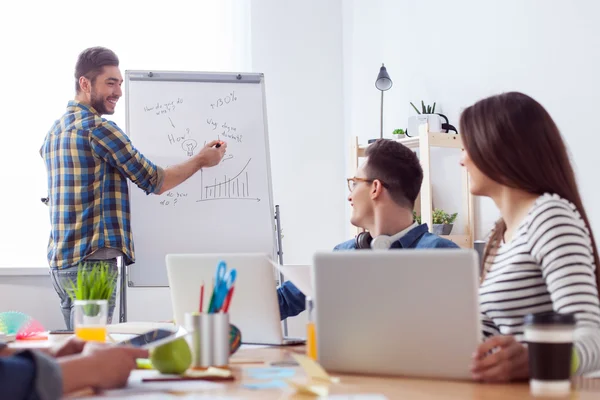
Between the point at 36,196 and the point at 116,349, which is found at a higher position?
the point at 36,196

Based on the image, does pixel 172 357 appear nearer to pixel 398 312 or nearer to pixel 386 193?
pixel 398 312

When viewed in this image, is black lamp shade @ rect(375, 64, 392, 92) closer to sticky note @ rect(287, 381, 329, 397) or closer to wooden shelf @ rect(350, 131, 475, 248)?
wooden shelf @ rect(350, 131, 475, 248)

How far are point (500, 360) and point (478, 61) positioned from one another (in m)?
2.33

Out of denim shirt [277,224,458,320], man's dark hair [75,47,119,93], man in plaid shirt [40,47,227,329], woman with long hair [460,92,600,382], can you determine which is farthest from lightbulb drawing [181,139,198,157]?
woman with long hair [460,92,600,382]

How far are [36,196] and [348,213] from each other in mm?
1652

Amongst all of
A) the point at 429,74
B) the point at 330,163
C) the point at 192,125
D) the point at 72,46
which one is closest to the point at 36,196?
the point at 72,46

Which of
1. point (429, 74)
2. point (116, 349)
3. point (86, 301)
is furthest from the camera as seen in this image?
point (429, 74)

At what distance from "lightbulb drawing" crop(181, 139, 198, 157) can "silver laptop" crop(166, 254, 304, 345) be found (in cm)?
161

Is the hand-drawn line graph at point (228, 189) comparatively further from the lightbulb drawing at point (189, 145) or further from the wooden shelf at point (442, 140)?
the wooden shelf at point (442, 140)

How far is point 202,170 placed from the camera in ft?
10.2

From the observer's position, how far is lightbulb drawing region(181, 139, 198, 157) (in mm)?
3137

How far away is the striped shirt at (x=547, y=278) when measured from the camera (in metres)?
1.19

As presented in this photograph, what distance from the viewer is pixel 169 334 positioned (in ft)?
4.43

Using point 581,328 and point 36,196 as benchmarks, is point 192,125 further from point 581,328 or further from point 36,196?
point 581,328
